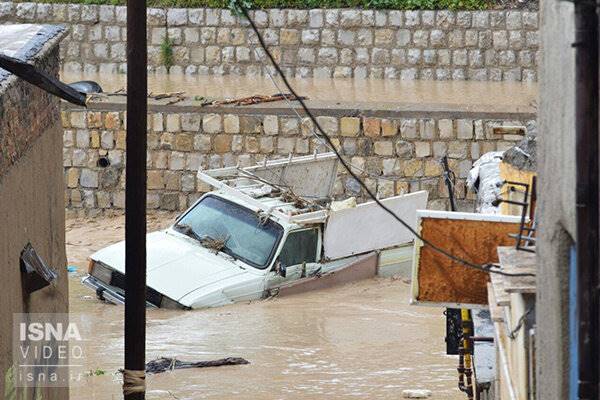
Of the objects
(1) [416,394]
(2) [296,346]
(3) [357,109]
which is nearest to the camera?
(1) [416,394]

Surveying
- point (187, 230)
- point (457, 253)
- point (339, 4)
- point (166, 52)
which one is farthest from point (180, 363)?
point (339, 4)

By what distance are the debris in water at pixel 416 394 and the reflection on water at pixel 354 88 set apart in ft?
32.2

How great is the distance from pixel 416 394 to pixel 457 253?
17.4 ft

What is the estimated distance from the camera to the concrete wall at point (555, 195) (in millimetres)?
5078

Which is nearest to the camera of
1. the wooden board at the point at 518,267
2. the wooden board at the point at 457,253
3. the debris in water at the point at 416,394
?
the wooden board at the point at 518,267

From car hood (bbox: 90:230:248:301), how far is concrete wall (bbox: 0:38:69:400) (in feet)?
15.7

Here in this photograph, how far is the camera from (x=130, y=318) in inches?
365

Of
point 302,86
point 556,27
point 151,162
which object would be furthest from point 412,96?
point 556,27

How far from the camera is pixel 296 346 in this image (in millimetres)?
15055

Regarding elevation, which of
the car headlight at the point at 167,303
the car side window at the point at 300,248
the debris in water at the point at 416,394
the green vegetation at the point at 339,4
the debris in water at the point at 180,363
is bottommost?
the debris in water at the point at 416,394

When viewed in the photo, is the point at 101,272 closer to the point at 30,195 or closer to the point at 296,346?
the point at 296,346

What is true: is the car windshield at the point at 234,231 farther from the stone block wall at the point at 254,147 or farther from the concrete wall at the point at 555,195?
the concrete wall at the point at 555,195

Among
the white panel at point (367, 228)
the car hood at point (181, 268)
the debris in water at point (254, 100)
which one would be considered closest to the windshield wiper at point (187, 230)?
the car hood at point (181, 268)

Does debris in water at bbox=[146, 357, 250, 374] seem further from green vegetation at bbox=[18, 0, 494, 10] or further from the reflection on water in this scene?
green vegetation at bbox=[18, 0, 494, 10]
